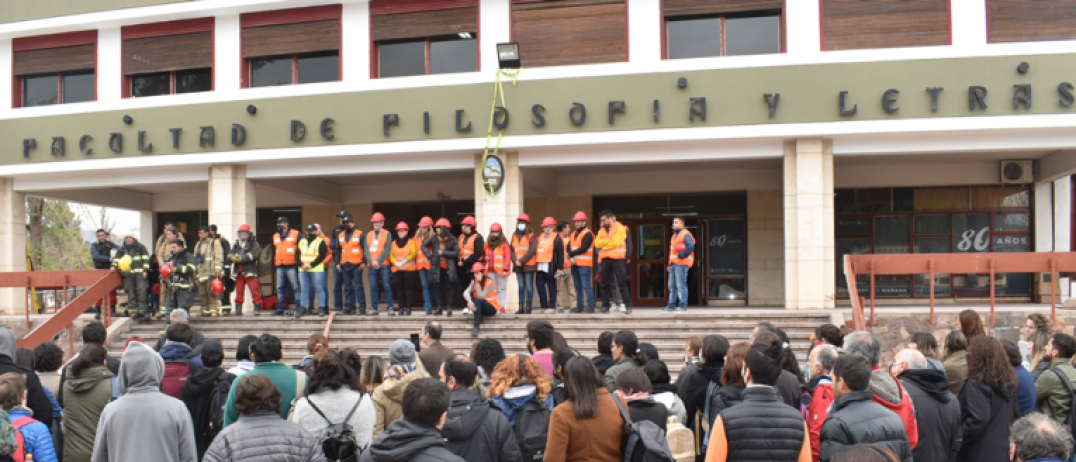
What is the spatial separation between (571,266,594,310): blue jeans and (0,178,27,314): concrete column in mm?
12883

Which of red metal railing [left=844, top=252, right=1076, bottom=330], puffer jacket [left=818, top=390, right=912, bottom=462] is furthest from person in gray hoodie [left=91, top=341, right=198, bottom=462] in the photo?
red metal railing [left=844, top=252, right=1076, bottom=330]

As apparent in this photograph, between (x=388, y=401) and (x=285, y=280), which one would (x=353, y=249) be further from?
(x=388, y=401)

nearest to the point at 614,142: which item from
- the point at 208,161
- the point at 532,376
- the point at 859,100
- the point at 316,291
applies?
the point at 859,100

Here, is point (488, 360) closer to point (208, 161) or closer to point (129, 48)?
point (208, 161)

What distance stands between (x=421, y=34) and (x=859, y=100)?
28.3 feet

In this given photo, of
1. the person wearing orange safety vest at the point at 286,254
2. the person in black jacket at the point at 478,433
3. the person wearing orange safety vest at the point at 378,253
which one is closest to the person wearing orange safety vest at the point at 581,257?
the person wearing orange safety vest at the point at 378,253

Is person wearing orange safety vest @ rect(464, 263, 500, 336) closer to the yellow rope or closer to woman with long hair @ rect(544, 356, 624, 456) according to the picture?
the yellow rope

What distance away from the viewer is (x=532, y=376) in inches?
189

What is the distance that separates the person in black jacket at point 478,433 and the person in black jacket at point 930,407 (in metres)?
2.70

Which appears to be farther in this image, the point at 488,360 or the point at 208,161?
the point at 208,161

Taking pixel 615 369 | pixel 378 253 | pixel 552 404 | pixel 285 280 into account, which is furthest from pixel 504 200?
pixel 552 404

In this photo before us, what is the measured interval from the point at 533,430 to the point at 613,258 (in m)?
8.89

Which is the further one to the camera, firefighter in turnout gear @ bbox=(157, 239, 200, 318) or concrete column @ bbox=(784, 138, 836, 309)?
firefighter in turnout gear @ bbox=(157, 239, 200, 318)

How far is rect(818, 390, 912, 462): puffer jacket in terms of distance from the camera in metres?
4.04
